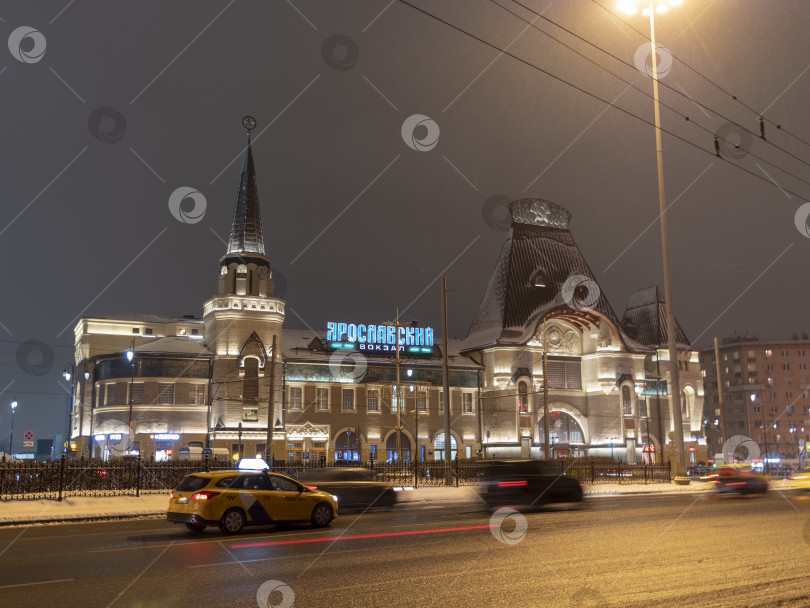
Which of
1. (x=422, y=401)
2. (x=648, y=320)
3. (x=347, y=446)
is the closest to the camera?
(x=347, y=446)

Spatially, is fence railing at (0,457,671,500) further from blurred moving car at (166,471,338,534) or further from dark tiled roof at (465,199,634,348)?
A: dark tiled roof at (465,199,634,348)

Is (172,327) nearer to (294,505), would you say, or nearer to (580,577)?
(294,505)

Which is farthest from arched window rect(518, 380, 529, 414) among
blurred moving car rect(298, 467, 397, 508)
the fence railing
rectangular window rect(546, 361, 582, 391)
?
blurred moving car rect(298, 467, 397, 508)

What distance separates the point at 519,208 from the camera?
83938 millimetres

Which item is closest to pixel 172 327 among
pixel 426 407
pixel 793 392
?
pixel 426 407

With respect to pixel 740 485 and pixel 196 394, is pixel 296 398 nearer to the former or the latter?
pixel 196 394

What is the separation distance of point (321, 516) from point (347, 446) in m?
50.0

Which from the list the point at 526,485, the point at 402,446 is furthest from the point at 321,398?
the point at 526,485

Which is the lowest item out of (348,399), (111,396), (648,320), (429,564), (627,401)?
(429,564)

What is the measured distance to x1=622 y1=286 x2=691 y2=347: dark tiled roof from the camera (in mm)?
87312

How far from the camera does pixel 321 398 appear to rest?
220ft

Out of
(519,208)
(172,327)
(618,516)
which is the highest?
(519,208)

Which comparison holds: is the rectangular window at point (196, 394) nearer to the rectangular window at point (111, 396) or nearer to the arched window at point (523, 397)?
the rectangular window at point (111, 396)

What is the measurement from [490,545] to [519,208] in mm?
72581
